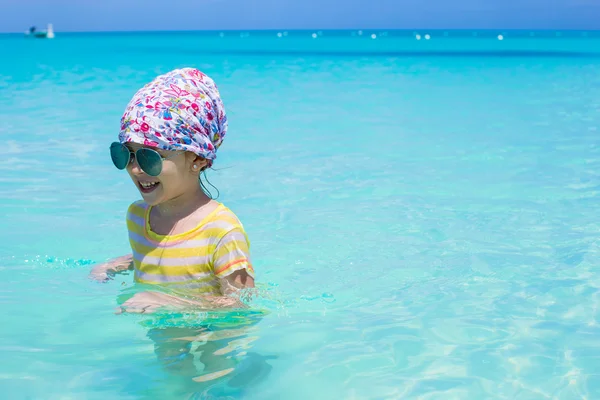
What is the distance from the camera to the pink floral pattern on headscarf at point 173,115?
2672mm

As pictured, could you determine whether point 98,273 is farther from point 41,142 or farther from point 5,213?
point 41,142

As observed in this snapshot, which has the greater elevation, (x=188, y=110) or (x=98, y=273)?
(x=188, y=110)

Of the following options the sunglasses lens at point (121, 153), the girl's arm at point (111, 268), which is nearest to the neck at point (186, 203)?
the sunglasses lens at point (121, 153)

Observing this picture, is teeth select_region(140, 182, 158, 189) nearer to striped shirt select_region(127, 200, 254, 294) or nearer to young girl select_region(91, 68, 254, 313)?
young girl select_region(91, 68, 254, 313)

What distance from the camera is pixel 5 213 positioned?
572 cm

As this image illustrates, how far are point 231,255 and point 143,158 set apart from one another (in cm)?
47

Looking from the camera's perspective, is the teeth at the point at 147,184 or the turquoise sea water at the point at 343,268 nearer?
the teeth at the point at 147,184

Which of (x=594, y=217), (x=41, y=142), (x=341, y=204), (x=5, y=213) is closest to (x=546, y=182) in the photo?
(x=594, y=217)

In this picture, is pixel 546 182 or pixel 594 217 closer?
pixel 594 217

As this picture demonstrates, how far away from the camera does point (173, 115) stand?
2.67 meters

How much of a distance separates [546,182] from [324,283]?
334cm

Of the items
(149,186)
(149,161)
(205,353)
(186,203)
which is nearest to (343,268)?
(205,353)

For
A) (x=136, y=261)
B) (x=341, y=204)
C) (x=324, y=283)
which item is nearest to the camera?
(x=136, y=261)

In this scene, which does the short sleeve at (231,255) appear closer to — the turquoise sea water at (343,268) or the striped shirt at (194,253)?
the striped shirt at (194,253)
